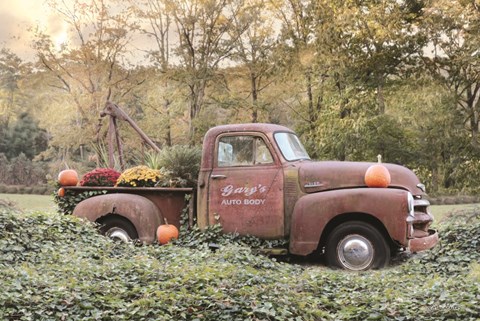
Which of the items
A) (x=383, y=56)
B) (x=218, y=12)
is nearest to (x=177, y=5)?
(x=218, y=12)

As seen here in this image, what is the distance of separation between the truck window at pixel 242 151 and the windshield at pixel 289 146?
229mm

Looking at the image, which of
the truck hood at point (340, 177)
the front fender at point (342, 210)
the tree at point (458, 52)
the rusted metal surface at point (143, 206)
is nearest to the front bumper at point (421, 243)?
the front fender at point (342, 210)

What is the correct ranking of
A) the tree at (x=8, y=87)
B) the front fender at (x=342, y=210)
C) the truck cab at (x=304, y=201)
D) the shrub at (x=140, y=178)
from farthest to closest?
the tree at (x=8, y=87)
the shrub at (x=140, y=178)
the truck cab at (x=304, y=201)
the front fender at (x=342, y=210)

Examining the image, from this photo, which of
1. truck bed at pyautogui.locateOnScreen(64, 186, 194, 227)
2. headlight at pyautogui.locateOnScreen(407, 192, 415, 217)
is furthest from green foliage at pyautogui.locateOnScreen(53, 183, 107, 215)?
headlight at pyautogui.locateOnScreen(407, 192, 415, 217)

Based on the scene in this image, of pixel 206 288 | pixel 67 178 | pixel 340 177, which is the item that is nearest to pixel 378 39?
pixel 340 177

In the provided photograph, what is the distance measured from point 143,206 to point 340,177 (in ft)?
10.1

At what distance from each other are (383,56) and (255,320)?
1837 centimetres

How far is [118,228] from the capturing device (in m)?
9.55

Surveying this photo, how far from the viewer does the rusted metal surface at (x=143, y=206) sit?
9250 millimetres

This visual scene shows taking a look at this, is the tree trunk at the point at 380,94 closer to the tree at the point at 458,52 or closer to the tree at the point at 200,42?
the tree at the point at 458,52

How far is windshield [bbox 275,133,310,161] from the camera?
8.81m

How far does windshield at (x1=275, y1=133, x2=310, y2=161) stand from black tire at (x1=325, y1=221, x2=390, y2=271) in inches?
54.4

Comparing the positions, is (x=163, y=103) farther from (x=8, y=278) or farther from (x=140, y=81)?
(x=8, y=278)

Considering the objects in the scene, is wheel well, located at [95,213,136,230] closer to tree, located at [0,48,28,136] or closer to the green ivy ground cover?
the green ivy ground cover
